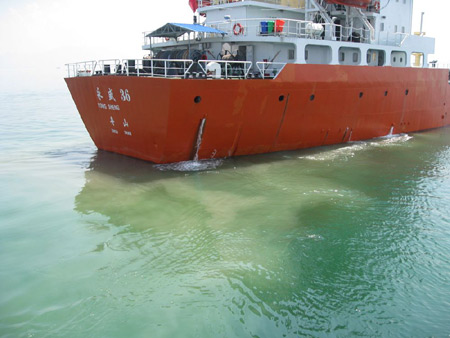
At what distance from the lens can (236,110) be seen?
12.6 meters

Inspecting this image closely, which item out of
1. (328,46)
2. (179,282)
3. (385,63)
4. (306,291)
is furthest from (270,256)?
(385,63)

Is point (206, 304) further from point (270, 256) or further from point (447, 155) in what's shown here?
point (447, 155)

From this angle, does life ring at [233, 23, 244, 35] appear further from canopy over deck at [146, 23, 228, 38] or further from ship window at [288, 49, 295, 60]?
ship window at [288, 49, 295, 60]

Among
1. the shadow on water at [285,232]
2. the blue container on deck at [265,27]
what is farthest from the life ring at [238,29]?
the shadow on water at [285,232]

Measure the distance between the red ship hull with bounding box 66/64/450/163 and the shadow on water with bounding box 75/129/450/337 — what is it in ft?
2.22

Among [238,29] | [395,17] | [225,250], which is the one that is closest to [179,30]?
[238,29]

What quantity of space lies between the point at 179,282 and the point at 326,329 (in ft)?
7.40

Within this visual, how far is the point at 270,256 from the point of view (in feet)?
24.1

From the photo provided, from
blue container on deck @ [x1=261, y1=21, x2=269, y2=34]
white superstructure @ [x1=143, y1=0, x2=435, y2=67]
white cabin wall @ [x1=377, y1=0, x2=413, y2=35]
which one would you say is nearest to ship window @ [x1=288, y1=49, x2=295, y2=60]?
white superstructure @ [x1=143, y1=0, x2=435, y2=67]

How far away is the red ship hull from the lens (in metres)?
11.8

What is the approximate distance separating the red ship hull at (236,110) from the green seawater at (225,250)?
0.77 m

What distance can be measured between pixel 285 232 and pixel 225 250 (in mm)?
1408

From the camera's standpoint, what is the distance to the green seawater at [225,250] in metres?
5.71

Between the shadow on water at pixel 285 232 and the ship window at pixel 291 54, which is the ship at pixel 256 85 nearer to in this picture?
the ship window at pixel 291 54
